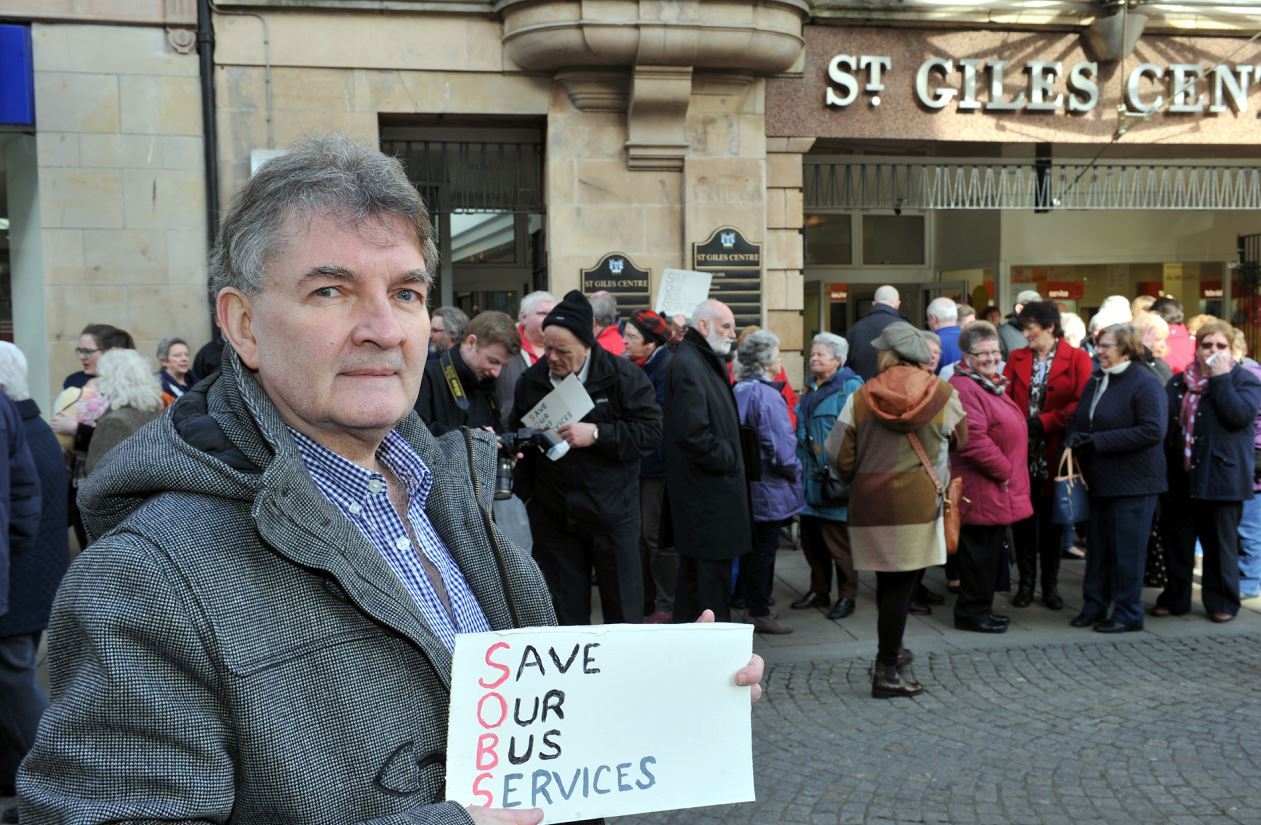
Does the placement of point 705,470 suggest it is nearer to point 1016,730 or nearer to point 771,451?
point 771,451

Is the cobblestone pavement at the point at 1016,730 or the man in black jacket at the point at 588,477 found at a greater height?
the man in black jacket at the point at 588,477

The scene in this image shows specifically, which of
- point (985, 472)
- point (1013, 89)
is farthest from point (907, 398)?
point (1013, 89)

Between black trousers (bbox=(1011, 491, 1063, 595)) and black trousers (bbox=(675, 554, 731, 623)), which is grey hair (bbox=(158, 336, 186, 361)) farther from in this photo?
black trousers (bbox=(1011, 491, 1063, 595))

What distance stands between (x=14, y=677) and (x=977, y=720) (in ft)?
13.8

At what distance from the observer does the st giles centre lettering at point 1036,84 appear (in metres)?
11.4

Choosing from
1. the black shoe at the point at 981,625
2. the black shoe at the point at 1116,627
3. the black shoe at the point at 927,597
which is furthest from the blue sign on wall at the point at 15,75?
the black shoe at the point at 1116,627

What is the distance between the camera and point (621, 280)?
35.7 ft

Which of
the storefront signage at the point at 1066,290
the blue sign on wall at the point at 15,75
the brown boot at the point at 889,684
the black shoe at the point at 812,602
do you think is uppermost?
the blue sign on wall at the point at 15,75

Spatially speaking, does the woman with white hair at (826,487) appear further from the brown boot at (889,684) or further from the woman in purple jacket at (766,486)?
the brown boot at (889,684)

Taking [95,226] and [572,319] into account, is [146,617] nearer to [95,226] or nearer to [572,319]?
[572,319]

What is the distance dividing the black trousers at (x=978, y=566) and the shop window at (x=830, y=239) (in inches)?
296

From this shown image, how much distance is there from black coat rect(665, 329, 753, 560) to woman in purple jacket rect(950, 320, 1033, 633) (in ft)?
5.41

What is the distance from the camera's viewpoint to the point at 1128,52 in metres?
11.7

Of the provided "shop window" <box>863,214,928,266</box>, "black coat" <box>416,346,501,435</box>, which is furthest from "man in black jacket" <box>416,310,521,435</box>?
"shop window" <box>863,214,928,266</box>
